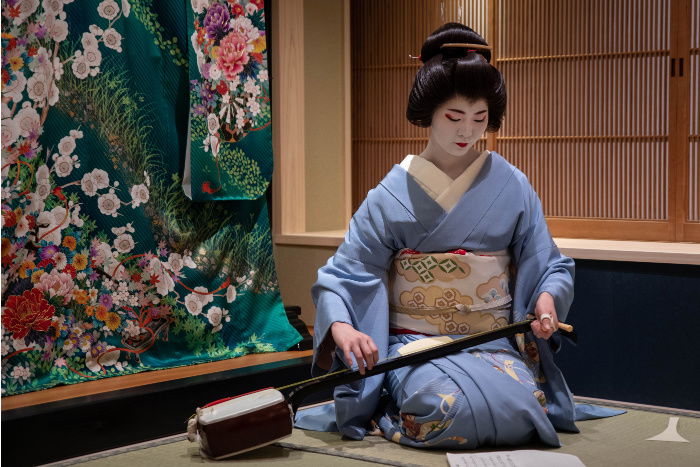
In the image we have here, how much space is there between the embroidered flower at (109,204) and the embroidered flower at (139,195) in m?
0.07

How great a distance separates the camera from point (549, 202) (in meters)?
4.71

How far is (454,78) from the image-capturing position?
9.26 ft

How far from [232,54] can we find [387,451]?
2165 mm

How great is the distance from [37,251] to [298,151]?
5.64 feet

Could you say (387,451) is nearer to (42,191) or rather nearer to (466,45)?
(466,45)

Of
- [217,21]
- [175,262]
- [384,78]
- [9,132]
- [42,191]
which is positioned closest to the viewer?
[9,132]

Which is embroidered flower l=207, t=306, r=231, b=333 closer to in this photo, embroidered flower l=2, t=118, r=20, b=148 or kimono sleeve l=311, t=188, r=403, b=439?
embroidered flower l=2, t=118, r=20, b=148

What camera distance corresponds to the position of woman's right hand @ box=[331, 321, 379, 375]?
104 inches

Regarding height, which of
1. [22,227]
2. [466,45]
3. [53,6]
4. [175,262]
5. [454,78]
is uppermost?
[53,6]

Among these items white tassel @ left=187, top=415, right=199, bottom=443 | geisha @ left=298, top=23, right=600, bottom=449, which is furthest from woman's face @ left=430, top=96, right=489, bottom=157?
white tassel @ left=187, top=415, right=199, bottom=443

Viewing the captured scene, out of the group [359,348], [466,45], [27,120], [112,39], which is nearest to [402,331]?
[359,348]

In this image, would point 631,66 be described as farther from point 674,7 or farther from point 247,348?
point 247,348

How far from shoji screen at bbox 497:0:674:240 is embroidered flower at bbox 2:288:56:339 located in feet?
8.20

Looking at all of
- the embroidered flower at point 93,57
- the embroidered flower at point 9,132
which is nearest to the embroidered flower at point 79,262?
the embroidered flower at point 9,132
